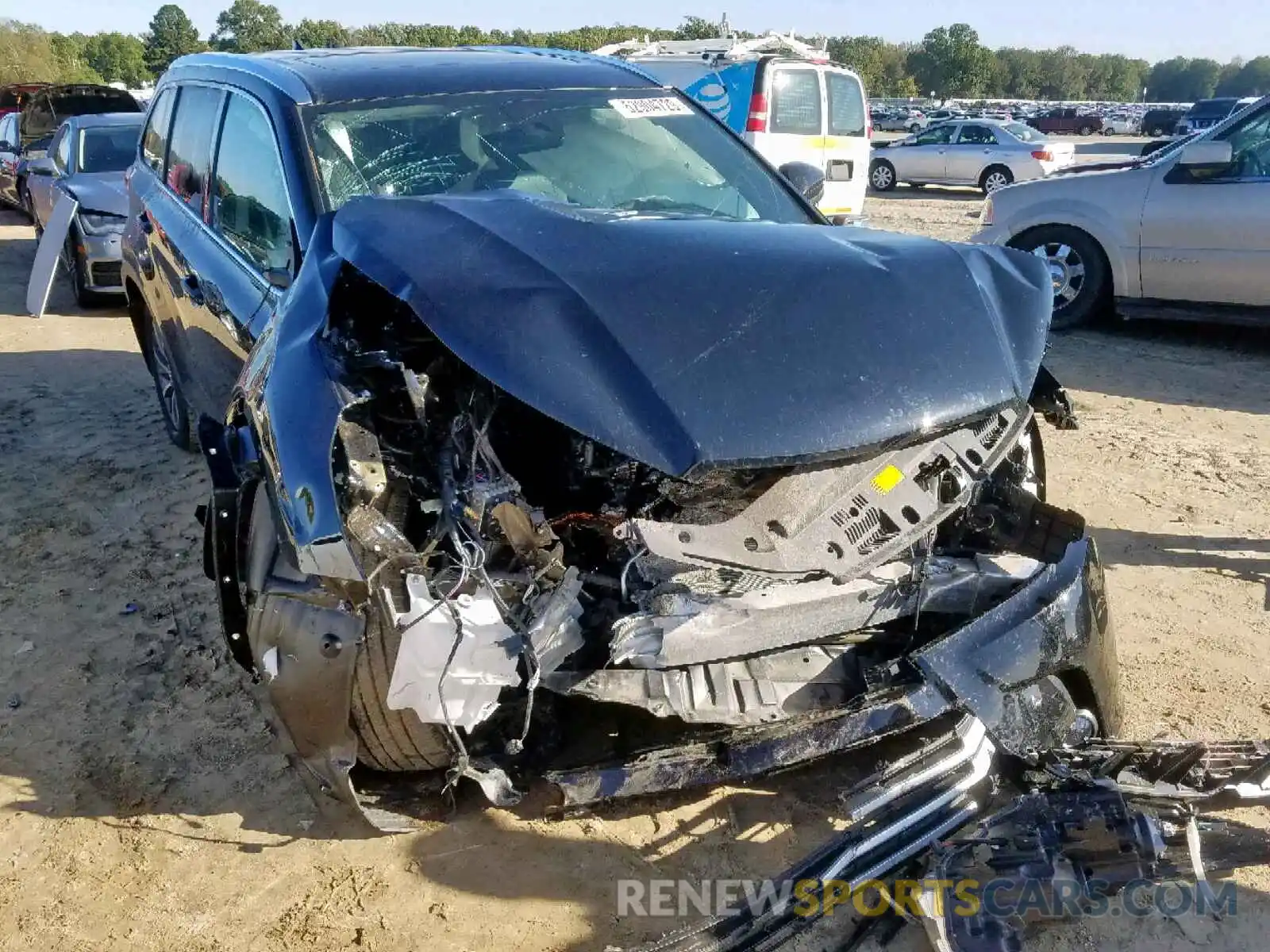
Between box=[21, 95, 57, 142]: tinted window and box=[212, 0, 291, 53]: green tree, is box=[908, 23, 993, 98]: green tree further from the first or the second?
box=[21, 95, 57, 142]: tinted window

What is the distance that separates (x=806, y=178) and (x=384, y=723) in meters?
2.76

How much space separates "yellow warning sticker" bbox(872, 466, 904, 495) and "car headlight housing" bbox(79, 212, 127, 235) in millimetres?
7735

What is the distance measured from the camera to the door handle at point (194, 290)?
3748 millimetres

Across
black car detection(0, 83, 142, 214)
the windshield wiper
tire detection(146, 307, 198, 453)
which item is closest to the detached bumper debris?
the windshield wiper


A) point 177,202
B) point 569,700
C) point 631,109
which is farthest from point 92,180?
point 569,700

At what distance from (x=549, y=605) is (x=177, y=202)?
2.95m

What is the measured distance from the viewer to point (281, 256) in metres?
3.12

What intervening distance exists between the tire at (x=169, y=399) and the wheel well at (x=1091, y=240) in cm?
556

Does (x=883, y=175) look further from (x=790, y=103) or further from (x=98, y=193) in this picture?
(x=98, y=193)

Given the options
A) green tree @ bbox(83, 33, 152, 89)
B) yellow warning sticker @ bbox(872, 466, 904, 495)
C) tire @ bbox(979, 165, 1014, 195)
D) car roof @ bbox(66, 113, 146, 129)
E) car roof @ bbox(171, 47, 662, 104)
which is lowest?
yellow warning sticker @ bbox(872, 466, 904, 495)

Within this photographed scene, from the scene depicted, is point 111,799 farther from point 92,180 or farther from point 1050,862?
point 92,180

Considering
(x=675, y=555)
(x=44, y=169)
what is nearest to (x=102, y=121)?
(x=44, y=169)

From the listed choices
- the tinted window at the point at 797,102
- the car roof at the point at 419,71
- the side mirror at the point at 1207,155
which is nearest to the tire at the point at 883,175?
the tinted window at the point at 797,102

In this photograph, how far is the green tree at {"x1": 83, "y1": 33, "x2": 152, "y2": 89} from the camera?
48812 millimetres
